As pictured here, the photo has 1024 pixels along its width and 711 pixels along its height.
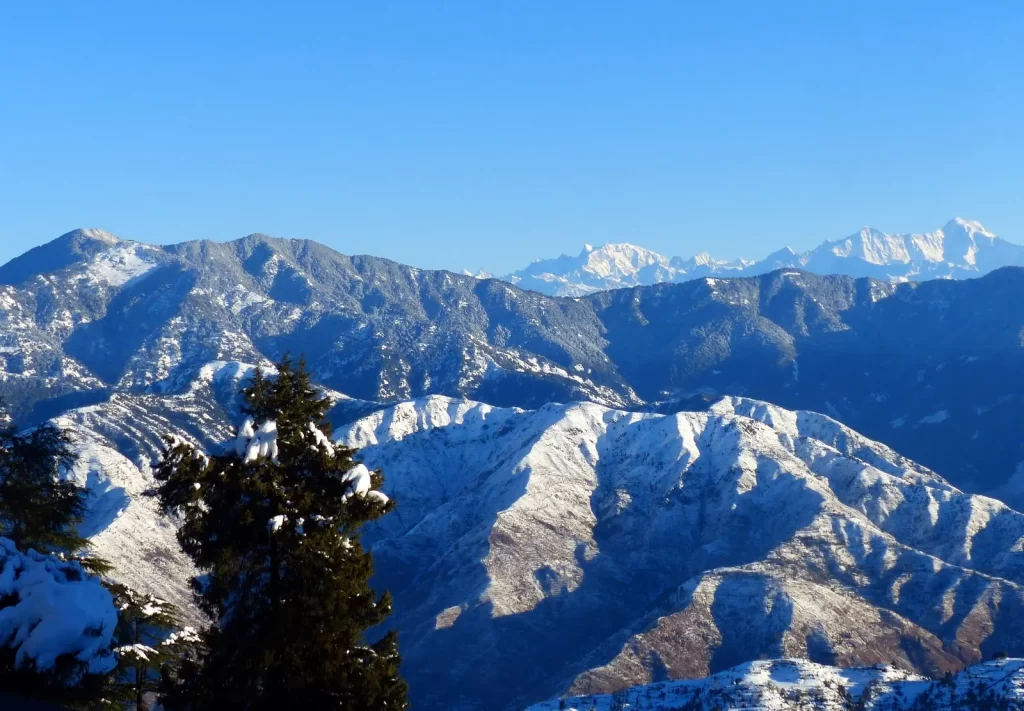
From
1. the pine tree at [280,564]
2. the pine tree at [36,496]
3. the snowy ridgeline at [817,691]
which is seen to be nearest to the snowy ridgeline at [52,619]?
the pine tree at [280,564]

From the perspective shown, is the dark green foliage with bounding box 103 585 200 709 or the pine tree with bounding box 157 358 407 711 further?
the dark green foliage with bounding box 103 585 200 709

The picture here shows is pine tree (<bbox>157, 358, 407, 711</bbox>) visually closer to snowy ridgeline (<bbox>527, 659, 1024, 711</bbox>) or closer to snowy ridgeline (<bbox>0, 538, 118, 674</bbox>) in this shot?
snowy ridgeline (<bbox>0, 538, 118, 674</bbox>)

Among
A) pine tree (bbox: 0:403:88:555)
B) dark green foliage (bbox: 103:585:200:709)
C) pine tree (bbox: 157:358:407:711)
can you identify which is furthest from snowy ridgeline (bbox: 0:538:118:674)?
pine tree (bbox: 0:403:88:555)

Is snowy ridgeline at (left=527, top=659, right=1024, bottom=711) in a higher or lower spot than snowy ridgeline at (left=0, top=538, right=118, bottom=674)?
lower

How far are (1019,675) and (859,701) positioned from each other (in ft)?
80.8

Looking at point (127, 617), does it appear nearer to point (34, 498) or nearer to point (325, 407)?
point (34, 498)

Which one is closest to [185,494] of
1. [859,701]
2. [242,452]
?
[242,452]

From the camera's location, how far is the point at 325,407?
37.2 metres

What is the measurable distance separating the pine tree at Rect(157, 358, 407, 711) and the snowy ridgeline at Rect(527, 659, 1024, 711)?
15657 cm

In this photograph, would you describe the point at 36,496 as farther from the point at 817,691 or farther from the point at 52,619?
the point at 817,691

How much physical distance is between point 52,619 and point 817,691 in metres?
174

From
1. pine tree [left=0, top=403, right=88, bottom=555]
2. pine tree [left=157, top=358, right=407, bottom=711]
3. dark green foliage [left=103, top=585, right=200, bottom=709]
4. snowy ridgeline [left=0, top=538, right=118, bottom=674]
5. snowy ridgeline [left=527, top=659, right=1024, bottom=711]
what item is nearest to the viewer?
snowy ridgeline [left=0, top=538, right=118, bottom=674]

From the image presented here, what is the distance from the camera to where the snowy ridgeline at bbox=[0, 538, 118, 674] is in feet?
102

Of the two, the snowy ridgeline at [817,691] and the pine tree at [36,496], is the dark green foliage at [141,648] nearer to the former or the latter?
the pine tree at [36,496]
